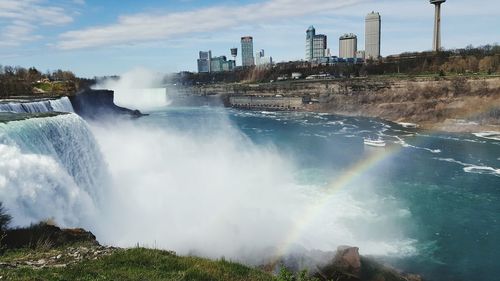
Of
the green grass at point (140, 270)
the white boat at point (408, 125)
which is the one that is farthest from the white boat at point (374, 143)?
the green grass at point (140, 270)

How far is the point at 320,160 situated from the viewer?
36406 millimetres

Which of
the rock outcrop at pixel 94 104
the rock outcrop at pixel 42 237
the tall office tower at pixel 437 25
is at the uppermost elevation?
the tall office tower at pixel 437 25

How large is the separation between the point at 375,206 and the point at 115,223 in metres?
14.6

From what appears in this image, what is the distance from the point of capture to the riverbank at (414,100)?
55.4 metres

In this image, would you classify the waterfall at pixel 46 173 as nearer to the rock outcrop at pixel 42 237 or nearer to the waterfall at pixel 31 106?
the rock outcrop at pixel 42 237

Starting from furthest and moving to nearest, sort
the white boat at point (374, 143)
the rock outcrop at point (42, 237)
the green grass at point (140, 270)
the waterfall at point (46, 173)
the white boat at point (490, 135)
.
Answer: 1. the white boat at point (490, 135)
2. the white boat at point (374, 143)
3. the waterfall at point (46, 173)
4. the rock outcrop at point (42, 237)
5. the green grass at point (140, 270)

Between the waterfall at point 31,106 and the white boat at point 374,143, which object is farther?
the white boat at point 374,143

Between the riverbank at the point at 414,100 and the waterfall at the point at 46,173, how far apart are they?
1879 inches

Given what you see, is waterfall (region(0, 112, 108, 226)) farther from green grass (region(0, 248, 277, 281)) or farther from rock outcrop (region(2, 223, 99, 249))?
green grass (region(0, 248, 277, 281))

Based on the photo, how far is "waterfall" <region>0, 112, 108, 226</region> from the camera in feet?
44.2

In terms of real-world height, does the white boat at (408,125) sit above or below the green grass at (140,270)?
below

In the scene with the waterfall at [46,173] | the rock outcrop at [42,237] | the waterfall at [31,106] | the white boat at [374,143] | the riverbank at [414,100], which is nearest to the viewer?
the rock outcrop at [42,237]

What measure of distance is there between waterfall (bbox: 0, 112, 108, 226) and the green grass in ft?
12.6

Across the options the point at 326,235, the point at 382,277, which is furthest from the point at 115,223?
the point at 382,277
